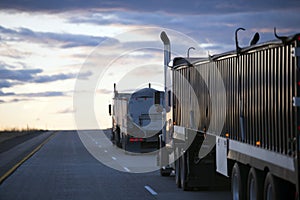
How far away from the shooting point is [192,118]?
21.0 m

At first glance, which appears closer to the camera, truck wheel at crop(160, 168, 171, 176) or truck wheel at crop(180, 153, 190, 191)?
truck wheel at crop(180, 153, 190, 191)

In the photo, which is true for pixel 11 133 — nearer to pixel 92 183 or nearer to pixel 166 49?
pixel 166 49

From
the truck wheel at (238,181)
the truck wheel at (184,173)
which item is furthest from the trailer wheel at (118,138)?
the truck wheel at (238,181)

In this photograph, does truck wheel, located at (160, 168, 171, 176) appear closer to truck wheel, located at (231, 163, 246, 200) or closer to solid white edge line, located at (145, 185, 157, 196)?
solid white edge line, located at (145, 185, 157, 196)

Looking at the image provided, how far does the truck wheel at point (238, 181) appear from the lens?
15.1 m

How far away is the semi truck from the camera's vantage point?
39.4 ft

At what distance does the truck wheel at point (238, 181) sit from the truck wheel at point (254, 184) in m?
0.41

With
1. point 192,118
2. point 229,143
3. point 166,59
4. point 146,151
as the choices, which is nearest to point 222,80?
point 229,143

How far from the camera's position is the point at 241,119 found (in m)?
15.2

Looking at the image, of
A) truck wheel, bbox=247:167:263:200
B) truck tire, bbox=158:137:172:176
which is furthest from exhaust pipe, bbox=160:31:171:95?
truck wheel, bbox=247:167:263:200

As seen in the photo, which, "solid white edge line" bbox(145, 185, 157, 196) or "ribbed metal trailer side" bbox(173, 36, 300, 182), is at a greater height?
"ribbed metal trailer side" bbox(173, 36, 300, 182)

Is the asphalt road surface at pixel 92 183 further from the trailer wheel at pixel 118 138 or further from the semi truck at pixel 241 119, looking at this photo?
the trailer wheel at pixel 118 138

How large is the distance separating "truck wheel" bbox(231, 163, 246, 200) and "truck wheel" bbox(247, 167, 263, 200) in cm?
41

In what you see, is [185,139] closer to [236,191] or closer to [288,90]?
[236,191]
